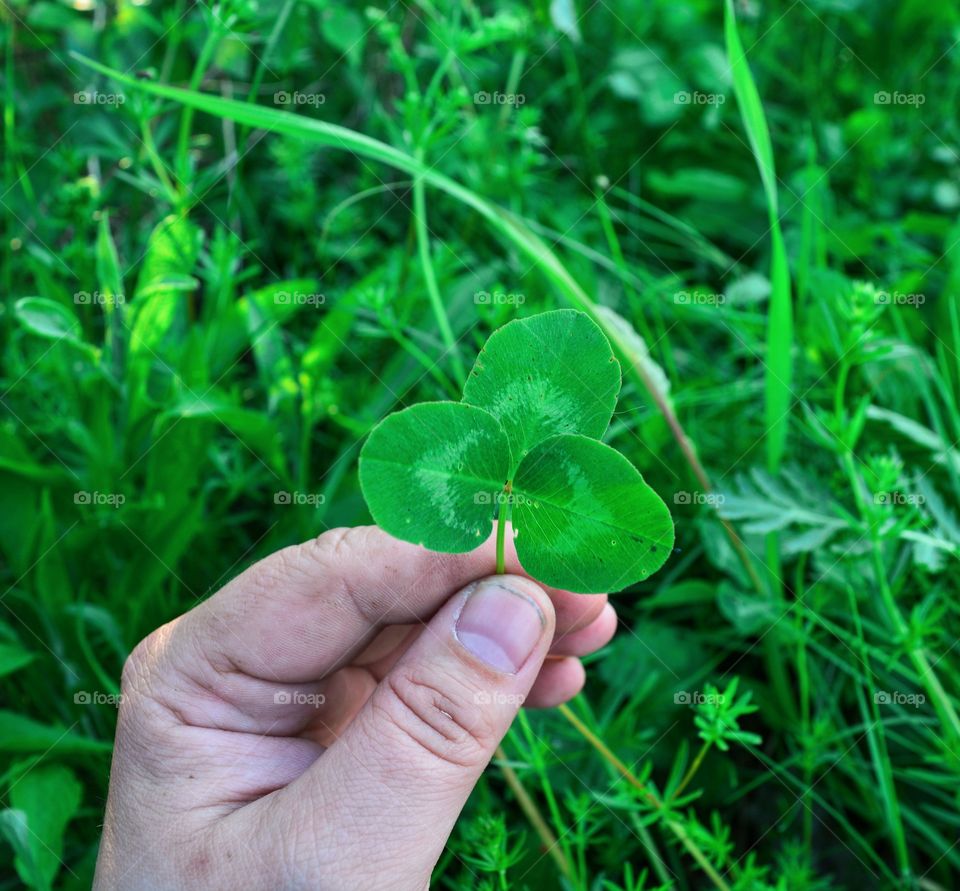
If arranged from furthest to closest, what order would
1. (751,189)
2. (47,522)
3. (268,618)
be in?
(751,189), (47,522), (268,618)

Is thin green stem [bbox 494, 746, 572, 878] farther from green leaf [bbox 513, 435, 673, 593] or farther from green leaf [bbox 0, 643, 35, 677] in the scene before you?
green leaf [bbox 0, 643, 35, 677]

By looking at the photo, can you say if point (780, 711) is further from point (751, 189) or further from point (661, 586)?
point (751, 189)

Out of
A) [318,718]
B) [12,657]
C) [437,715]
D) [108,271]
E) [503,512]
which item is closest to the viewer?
[503,512]

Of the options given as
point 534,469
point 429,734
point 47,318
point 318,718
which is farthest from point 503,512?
point 47,318

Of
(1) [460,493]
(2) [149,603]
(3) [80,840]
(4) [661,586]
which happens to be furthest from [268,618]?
(4) [661,586]

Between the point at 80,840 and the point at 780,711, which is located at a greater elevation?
the point at 780,711

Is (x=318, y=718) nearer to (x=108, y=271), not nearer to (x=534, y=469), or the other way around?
(x=534, y=469)

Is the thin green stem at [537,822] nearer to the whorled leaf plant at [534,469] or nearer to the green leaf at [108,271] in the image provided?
the whorled leaf plant at [534,469]

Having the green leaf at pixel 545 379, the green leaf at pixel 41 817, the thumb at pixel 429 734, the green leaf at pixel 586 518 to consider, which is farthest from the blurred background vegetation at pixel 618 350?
the green leaf at pixel 545 379
